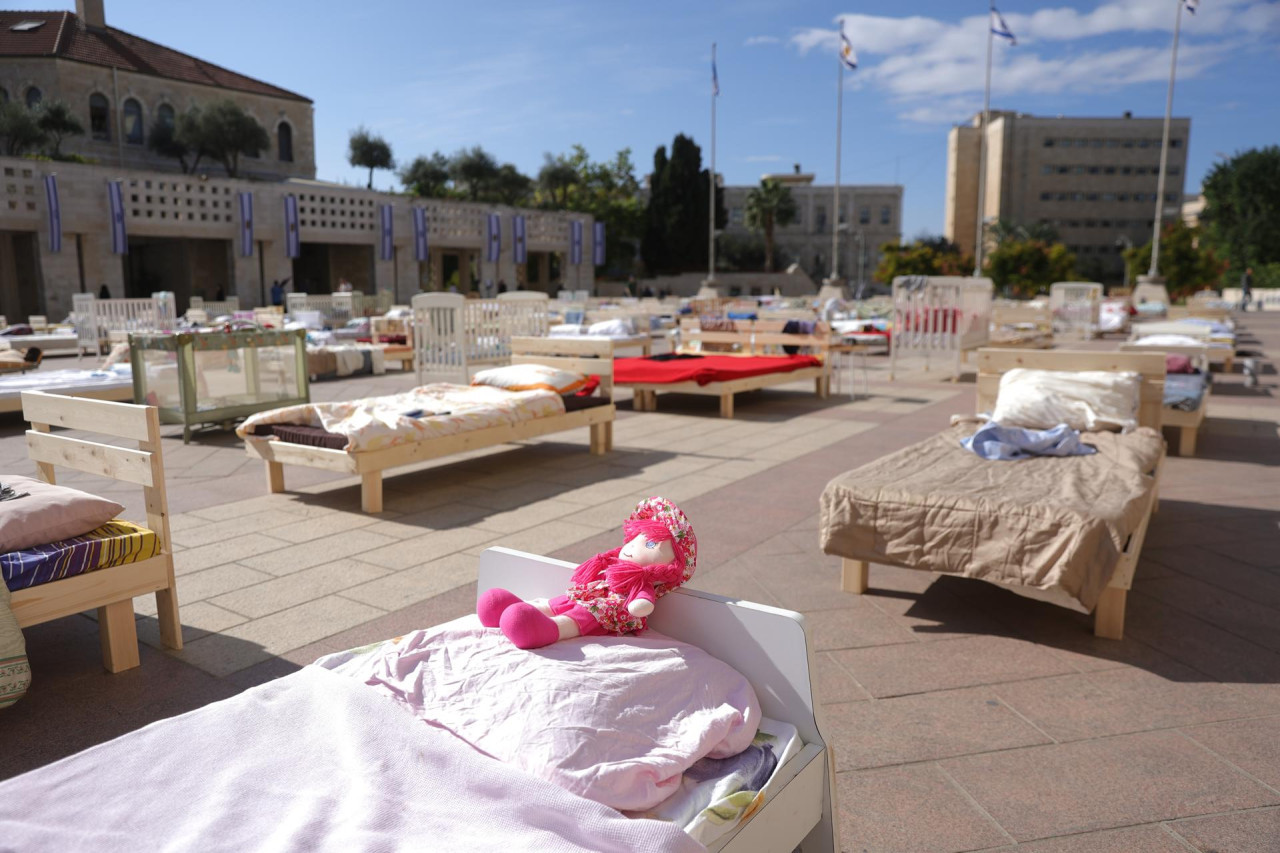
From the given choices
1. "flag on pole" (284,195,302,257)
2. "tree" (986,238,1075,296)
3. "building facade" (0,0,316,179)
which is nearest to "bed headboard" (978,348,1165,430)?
"flag on pole" (284,195,302,257)

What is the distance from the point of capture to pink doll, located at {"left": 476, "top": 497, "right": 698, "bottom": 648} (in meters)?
2.17

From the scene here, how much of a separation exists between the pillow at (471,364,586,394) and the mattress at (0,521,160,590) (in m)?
4.02

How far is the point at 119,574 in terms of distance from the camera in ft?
10.1

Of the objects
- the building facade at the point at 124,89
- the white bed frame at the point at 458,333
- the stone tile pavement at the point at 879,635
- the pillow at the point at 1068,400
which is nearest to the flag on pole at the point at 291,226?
the building facade at the point at 124,89

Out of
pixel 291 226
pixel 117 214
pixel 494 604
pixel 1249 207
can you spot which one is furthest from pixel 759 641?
pixel 1249 207

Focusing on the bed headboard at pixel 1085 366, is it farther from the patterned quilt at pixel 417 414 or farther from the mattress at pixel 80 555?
the mattress at pixel 80 555

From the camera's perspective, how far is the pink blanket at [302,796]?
149 cm

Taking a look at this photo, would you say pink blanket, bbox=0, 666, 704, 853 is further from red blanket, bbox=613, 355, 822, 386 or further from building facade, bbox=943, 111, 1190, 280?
building facade, bbox=943, 111, 1190, 280

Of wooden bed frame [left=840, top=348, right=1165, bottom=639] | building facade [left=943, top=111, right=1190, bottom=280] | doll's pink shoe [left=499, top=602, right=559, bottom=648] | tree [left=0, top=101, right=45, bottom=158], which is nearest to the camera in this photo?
doll's pink shoe [left=499, top=602, right=559, bottom=648]

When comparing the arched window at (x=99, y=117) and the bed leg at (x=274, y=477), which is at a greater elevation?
the arched window at (x=99, y=117)

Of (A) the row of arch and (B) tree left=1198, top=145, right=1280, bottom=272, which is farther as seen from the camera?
(B) tree left=1198, top=145, right=1280, bottom=272

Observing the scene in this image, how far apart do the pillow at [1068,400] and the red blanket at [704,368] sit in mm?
3640

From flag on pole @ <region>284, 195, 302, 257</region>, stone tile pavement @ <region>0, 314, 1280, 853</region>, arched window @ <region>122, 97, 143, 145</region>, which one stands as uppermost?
arched window @ <region>122, 97, 143, 145</region>

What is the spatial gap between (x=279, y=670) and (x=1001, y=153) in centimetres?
8423
